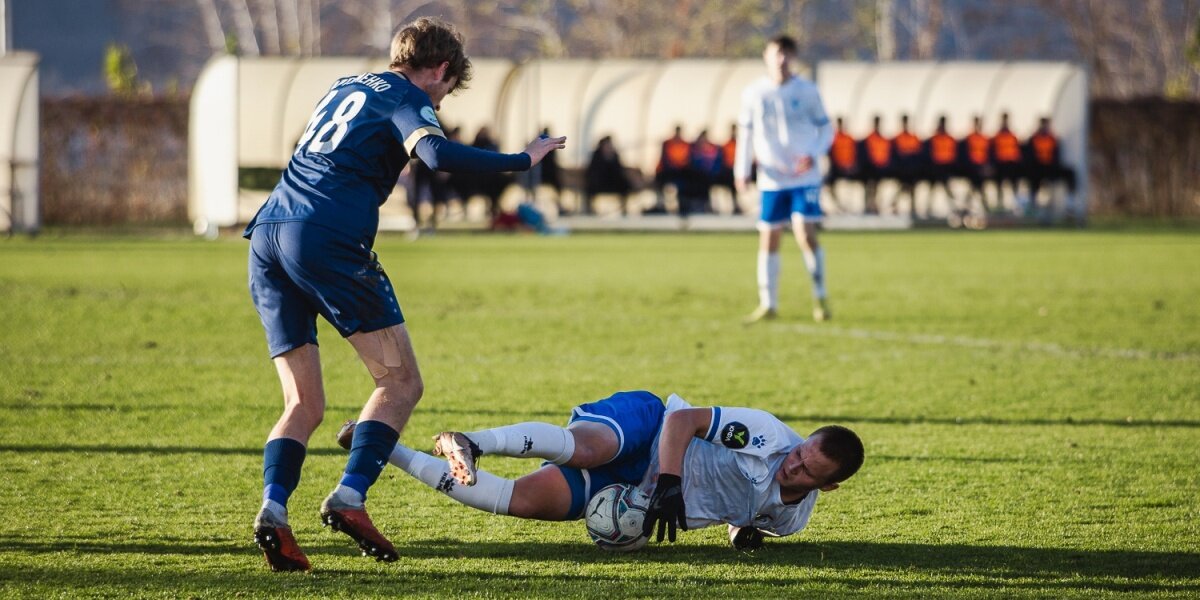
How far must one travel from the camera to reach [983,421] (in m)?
7.44

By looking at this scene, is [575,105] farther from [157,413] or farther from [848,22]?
[848,22]

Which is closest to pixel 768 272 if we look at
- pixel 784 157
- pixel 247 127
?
pixel 784 157

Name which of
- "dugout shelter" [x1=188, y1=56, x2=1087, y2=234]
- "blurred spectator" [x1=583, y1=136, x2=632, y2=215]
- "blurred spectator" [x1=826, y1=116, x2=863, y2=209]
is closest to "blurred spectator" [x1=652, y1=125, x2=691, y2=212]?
"blurred spectator" [x1=583, y1=136, x2=632, y2=215]

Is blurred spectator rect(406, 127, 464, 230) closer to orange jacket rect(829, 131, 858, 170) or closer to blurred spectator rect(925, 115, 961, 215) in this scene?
orange jacket rect(829, 131, 858, 170)

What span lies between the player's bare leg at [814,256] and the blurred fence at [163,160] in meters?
20.2

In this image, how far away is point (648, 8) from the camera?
52094mm

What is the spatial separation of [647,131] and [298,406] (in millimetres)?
28002

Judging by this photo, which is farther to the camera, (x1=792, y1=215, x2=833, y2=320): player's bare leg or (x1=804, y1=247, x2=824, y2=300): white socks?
(x1=804, y1=247, x2=824, y2=300): white socks

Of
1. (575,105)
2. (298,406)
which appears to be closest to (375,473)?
(298,406)

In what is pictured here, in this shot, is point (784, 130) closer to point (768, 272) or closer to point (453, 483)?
point (768, 272)

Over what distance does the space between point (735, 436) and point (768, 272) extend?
7.39m

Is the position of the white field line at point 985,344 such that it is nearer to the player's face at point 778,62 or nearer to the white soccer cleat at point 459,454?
the player's face at point 778,62

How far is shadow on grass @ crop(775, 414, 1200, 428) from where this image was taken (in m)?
7.34

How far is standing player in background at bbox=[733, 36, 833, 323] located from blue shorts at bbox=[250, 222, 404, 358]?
767cm
